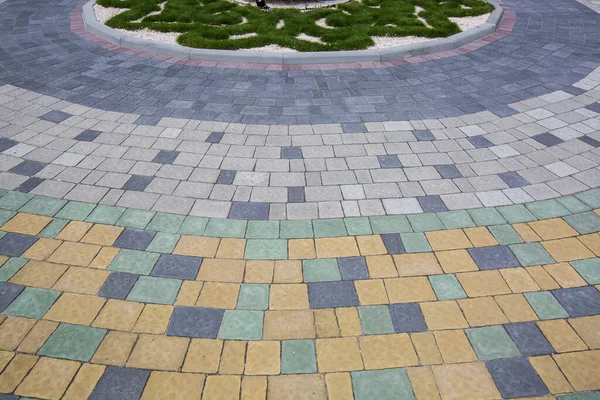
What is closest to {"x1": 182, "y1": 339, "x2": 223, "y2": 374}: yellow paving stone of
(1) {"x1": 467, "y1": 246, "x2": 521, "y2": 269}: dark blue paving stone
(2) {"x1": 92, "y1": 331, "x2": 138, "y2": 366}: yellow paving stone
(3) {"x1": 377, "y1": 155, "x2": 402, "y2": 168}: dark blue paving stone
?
(2) {"x1": 92, "y1": 331, "x2": 138, "y2": 366}: yellow paving stone

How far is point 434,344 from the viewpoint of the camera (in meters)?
3.17

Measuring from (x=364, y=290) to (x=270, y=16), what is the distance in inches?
319

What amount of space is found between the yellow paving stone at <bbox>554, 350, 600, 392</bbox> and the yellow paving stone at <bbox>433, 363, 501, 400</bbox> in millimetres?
571

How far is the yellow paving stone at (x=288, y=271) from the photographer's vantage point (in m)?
3.72

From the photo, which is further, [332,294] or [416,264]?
[416,264]

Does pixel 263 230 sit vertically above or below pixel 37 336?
above

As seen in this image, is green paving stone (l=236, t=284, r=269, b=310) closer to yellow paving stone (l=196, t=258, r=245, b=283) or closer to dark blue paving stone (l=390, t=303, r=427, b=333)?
yellow paving stone (l=196, t=258, r=245, b=283)

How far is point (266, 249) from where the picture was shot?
4.03 meters

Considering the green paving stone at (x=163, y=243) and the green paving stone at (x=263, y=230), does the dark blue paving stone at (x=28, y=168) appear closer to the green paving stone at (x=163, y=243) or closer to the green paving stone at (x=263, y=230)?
the green paving stone at (x=163, y=243)

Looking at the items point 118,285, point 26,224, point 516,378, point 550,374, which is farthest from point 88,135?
point 550,374

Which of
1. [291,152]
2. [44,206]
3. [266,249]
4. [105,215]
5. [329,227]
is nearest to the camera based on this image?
[266,249]

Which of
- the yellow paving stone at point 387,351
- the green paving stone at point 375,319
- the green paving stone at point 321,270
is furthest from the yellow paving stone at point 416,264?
the yellow paving stone at point 387,351

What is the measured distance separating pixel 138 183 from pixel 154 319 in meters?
2.06

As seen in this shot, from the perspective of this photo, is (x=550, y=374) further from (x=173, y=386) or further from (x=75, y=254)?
(x=75, y=254)
